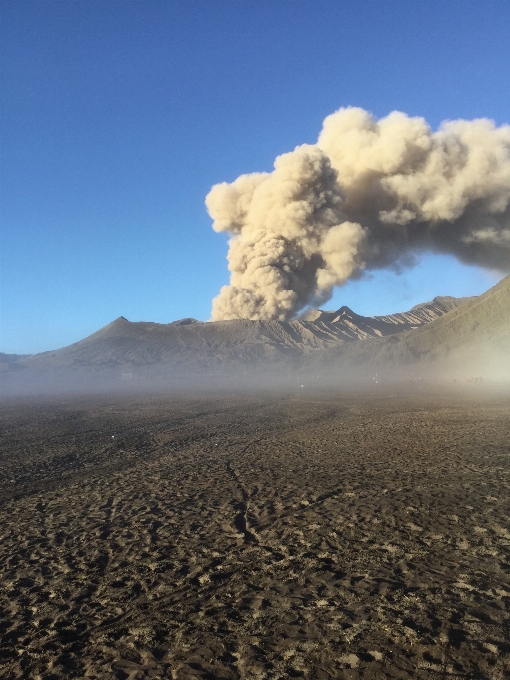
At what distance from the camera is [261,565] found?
6.36 meters

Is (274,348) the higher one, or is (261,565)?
(274,348)

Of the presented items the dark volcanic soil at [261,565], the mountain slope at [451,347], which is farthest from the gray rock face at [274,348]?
the dark volcanic soil at [261,565]

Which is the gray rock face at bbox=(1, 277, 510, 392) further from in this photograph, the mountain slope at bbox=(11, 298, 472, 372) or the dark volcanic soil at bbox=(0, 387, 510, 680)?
the dark volcanic soil at bbox=(0, 387, 510, 680)

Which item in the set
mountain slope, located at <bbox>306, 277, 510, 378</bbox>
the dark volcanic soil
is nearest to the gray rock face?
mountain slope, located at <bbox>306, 277, 510, 378</bbox>

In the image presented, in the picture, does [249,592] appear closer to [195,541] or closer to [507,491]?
[195,541]

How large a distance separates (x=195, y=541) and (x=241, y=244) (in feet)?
223

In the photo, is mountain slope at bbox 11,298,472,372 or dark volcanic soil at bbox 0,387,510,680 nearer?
dark volcanic soil at bbox 0,387,510,680

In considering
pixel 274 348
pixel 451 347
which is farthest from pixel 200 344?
pixel 451 347

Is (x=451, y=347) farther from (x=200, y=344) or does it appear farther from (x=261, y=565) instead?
(x=261, y=565)

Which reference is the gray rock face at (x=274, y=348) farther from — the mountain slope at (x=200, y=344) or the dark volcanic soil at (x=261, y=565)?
the dark volcanic soil at (x=261, y=565)

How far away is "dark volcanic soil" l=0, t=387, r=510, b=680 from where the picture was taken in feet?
14.4

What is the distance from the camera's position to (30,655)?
4.54 meters

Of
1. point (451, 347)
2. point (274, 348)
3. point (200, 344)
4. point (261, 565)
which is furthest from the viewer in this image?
point (200, 344)

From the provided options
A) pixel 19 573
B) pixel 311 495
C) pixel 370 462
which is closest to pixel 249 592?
pixel 19 573
